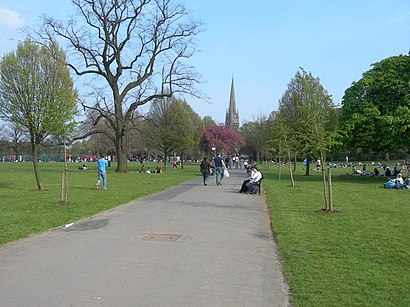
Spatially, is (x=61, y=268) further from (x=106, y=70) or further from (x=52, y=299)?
(x=106, y=70)

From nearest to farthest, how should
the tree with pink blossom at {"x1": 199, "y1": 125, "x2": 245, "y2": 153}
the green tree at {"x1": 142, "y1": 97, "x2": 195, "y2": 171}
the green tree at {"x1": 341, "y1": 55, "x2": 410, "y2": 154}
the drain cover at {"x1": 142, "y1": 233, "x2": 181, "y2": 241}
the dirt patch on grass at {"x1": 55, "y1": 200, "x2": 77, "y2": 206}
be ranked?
the drain cover at {"x1": 142, "y1": 233, "x2": 181, "y2": 241} → the dirt patch on grass at {"x1": 55, "y1": 200, "x2": 77, "y2": 206} → the green tree at {"x1": 341, "y1": 55, "x2": 410, "y2": 154} → the green tree at {"x1": 142, "y1": 97, "x2": 195, "y2": 171} → the tree with pink blossom at {"x1": 199, "y1": 125, "x2": 245, "y2": 153}

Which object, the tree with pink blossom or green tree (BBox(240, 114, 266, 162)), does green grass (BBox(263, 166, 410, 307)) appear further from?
green tree (BBox(240, 114, 266, 162))

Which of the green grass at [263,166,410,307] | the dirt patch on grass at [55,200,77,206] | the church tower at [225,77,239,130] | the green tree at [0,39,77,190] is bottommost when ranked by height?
the green grass at [263,166,410,307]

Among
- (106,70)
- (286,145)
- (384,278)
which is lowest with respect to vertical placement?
(384,278)

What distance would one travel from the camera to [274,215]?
480 inches

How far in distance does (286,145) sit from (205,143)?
4507 cm

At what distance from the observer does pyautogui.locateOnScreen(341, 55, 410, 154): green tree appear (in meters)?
28.1

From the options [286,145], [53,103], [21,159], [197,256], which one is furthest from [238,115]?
[197,256]

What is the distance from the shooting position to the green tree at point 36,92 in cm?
1869

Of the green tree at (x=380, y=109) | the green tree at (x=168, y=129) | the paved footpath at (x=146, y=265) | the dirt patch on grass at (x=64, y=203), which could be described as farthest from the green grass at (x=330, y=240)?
the green tree at (x=168, y=129)

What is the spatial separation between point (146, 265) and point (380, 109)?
91.6 ft

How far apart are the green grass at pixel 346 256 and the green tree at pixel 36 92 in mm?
10872

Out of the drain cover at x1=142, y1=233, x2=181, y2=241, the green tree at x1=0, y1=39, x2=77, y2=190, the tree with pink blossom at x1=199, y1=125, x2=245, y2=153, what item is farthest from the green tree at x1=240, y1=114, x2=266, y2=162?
the drain cover at x1=142, y1=233, x2=181, y2=241

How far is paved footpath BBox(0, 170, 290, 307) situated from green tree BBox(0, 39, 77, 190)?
9245 millimetres
